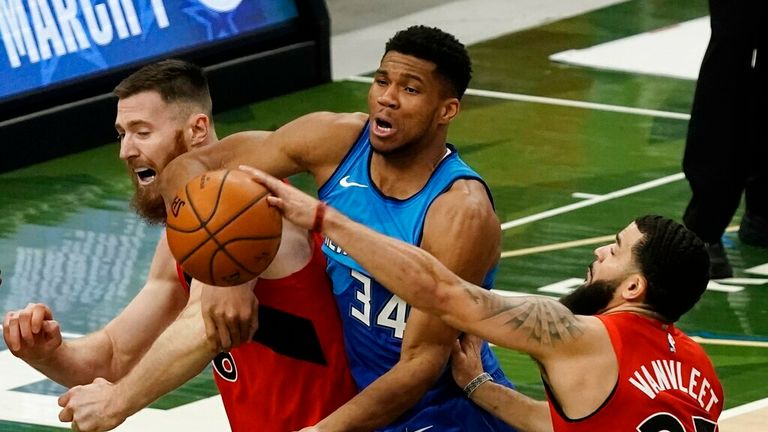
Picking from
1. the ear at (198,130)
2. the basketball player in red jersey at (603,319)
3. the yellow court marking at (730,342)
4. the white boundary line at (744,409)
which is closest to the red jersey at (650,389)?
the basketball player in red jersey at (603,319)

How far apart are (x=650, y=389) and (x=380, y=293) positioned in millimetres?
968

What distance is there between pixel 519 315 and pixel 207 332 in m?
1.01

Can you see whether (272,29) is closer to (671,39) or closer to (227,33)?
(227,33)

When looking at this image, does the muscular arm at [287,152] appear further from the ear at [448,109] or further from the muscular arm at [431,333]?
the muscular arm at [431,333]

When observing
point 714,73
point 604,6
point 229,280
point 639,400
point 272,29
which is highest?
point 229,280

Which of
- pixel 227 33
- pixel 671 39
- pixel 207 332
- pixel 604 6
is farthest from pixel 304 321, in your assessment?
pixel 604 6

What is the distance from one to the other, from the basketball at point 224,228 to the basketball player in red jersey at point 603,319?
0.39 feet

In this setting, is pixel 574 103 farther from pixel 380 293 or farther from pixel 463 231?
pixel 463 231

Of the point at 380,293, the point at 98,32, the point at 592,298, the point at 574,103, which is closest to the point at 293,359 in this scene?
Result: the point at 380,293

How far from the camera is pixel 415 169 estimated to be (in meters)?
5.86

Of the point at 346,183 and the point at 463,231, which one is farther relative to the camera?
the point at 346,183

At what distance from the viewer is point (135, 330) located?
6449mm

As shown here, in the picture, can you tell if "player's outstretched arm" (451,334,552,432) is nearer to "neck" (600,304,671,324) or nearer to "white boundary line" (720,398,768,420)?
"neck" (600,304,671,324)

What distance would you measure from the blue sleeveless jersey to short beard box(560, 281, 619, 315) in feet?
1.15
